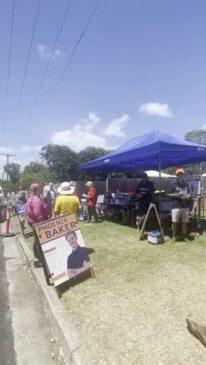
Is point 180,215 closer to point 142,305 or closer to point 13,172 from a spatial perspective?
point 142,305

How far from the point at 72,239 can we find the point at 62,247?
0.89 ft

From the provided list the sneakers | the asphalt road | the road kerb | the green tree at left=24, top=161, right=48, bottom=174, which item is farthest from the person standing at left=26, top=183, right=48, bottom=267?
the green tree at left=24, top=161, right=48, bottom=174

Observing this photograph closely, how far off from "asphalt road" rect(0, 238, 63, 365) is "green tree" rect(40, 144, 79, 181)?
39.6 m

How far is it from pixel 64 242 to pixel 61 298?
107 cm

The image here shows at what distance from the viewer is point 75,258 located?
21.9ft

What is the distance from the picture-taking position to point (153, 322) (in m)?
4.64

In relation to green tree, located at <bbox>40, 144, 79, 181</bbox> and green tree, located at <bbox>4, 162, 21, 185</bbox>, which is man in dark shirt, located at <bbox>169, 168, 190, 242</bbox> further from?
green tree, located at <bbox>4, 162, 21, 185</bbox>

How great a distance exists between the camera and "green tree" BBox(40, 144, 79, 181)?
47594mm

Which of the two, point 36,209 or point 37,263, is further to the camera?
point 37,263

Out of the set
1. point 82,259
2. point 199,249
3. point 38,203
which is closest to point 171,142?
point 199,249

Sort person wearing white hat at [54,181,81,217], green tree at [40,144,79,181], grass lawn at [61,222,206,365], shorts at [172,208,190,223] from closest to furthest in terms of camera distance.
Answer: grass lawn at [61,222,206,365] < person wearing white hat at [54,181,81,217] < shorts at [172,208,190,223] < green tree at [40,144,79,181]

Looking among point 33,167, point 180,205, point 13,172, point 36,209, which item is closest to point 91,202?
point 180,205

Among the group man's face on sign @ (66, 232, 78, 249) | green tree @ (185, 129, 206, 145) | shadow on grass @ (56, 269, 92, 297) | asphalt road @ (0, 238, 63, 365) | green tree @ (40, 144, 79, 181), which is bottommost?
asphalt road @ (0, 238, 63, 365)

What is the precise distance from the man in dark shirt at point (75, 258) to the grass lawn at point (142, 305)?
0.90ft
